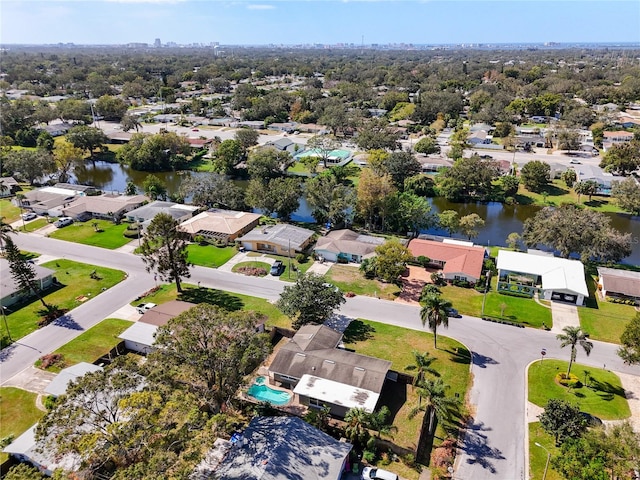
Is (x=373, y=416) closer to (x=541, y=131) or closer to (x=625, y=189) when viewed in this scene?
(x=625, y=189)

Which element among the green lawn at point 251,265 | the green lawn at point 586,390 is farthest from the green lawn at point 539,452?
the green lawn at point 251,265

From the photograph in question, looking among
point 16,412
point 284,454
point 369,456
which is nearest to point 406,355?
point 369,456

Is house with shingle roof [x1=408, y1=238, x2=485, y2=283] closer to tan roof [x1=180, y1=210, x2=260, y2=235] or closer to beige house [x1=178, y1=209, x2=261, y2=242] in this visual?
beige house [x1=178, y1=209, x2=261, y2=242]

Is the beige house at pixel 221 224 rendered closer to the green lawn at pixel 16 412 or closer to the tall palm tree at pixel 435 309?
the green lawn at pixel 16 412

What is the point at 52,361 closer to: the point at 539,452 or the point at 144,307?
the point at 144,307

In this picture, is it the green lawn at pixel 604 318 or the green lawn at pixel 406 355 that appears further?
the green lawn at pixel 604 318

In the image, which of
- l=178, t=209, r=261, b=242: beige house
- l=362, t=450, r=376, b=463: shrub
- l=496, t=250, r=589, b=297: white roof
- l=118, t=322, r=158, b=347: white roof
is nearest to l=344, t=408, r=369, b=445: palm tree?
l=362, t=450, r=376, b=463: shrub

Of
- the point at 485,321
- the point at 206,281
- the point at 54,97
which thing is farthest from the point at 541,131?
the point at 54,97
